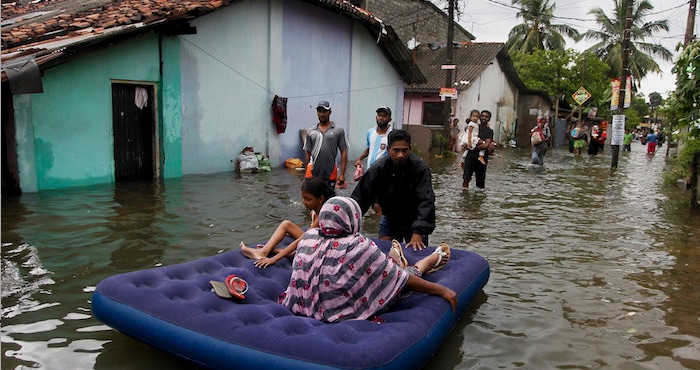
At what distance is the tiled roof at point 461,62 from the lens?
94.6 feet

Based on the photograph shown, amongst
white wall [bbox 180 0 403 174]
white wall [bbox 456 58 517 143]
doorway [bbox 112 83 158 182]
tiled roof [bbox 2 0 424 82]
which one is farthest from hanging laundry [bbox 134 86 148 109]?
white wall [bbox 456 58 517 143]

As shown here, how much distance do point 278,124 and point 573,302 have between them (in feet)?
36.8

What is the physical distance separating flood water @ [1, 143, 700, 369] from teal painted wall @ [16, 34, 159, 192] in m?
0.58

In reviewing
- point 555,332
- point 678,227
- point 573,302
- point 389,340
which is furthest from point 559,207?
point 389,340

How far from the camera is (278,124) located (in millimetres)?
15281

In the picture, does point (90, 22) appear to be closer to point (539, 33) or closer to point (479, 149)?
point (479, 149)

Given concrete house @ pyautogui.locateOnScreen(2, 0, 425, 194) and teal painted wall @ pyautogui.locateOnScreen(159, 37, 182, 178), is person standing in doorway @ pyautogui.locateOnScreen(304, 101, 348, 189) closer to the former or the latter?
concrete house @ pyautogui.locateOnScreen(2, 0, 425, 194)

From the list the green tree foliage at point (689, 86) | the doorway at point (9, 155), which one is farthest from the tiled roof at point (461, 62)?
the doorway at point (9, 155)

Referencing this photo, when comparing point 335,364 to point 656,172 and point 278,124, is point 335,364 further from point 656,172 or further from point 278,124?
point 656,172

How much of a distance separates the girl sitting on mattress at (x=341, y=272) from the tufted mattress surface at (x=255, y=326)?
125 mm

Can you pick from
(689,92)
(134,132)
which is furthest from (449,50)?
(134,132)

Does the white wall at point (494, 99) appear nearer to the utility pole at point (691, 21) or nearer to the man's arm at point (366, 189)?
the utility pole at point (691, 21)

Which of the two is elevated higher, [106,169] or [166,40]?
[166,40]

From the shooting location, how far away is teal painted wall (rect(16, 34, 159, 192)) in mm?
9852
